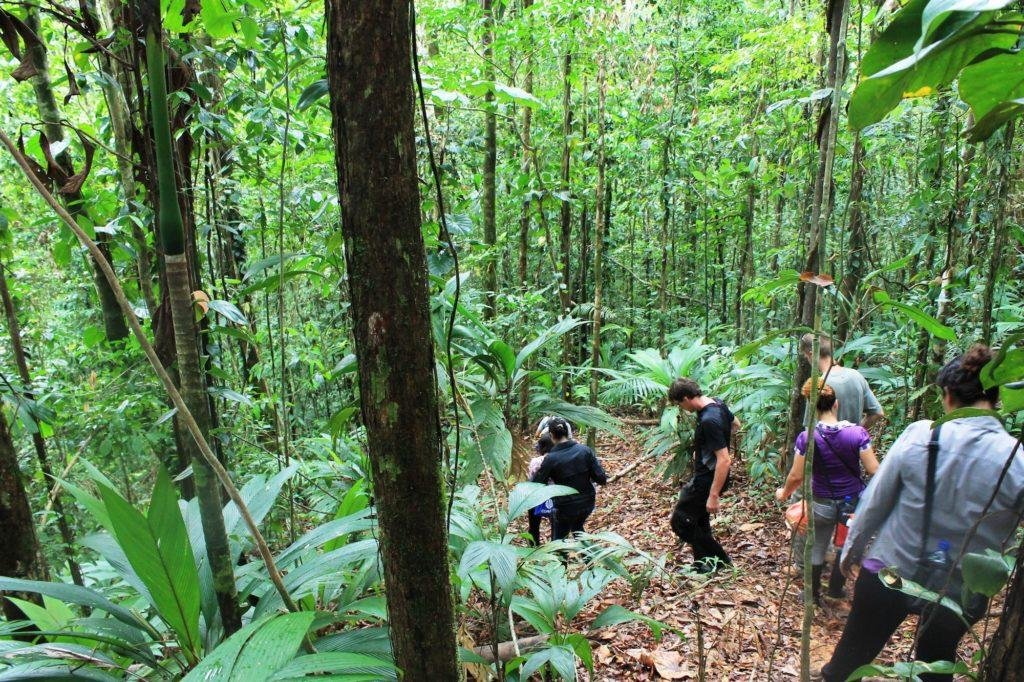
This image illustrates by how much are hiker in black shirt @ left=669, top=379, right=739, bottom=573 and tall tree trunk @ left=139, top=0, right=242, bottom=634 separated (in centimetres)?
332

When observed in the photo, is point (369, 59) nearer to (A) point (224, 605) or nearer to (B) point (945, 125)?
(A) point (224, 605)

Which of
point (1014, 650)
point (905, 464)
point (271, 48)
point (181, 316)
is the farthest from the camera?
point (271, 48)

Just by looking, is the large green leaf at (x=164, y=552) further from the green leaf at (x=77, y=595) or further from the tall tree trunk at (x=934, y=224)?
the tall tree trunk at (x=934, y=224)

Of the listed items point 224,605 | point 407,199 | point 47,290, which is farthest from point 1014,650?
point 47,290

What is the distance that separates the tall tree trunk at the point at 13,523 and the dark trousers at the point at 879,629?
3304 mm

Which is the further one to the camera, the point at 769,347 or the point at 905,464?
the point at 769,347

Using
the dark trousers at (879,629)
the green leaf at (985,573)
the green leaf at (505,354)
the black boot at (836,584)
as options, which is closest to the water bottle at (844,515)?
the black boot at (836,584)

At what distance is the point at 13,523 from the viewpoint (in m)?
2.18

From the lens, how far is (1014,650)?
2.85ft

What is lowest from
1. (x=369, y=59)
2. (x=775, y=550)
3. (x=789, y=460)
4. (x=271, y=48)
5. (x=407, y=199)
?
(x=775, y=550)

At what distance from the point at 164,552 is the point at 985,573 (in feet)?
6.42

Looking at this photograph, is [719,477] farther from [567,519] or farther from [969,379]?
[969,379]

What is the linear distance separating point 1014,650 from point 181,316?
1876 millimetres

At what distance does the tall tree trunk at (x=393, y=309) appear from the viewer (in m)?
1.12
